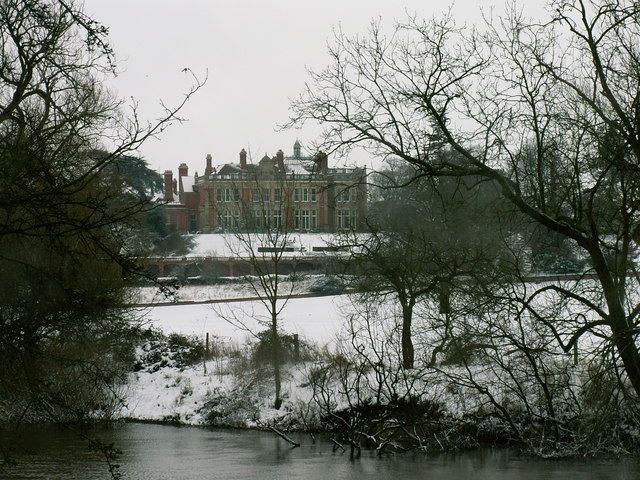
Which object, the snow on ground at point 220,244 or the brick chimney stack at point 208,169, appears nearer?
the snow on ground at point 220,244

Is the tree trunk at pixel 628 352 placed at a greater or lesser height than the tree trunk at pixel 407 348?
greater

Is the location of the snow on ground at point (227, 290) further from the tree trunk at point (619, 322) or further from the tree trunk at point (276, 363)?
the tree trunk at point (619, 322)

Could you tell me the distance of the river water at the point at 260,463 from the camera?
16844 mm

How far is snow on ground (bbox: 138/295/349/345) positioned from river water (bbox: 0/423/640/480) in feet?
21.6

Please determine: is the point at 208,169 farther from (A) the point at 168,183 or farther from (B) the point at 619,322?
(B) the point at 619,322

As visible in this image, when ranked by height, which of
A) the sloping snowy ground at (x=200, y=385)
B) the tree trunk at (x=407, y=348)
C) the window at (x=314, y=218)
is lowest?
the sloping snowy ground at (x=200, y=385)

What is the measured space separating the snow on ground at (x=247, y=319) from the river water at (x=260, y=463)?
21.6ft

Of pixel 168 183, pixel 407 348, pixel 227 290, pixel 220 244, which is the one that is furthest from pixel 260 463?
pixel 168 183

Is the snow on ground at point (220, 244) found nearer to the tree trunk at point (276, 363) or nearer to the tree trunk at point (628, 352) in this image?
the tree trunk at point (276, 363)

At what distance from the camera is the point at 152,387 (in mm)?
27406

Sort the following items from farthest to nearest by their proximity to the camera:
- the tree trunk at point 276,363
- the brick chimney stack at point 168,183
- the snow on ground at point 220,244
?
the brick chimney stack at point 168,183
the snow on ground at point 220,244
the tree trunk at point 276,363

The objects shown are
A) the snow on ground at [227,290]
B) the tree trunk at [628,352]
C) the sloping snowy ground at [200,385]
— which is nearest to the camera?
the tree trunk at [628,352]

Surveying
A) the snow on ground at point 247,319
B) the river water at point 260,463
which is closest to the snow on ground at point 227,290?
the snow on ground at point 247,319

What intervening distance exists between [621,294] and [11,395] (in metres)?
13.4
